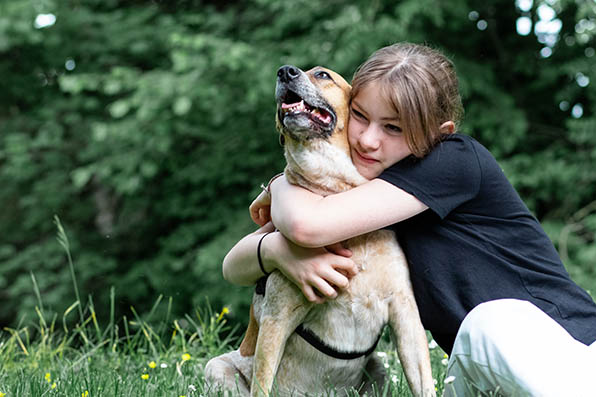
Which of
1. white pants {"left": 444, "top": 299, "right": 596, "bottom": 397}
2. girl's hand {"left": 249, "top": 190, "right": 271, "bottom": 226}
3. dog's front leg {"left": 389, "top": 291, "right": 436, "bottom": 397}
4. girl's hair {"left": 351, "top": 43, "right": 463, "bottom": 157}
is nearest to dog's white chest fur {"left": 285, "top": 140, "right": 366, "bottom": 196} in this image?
girl's hair {"left": 351, "top": 43, "right": 463, "bottom": 157}

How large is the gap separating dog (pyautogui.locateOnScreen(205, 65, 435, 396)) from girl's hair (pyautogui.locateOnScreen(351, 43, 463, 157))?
0.18 metres

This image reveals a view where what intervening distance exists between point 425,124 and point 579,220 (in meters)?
4.41

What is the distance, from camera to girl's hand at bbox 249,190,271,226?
2787mm

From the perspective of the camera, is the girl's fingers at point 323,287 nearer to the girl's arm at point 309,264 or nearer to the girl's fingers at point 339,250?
→ the girl's arm at point 309,264

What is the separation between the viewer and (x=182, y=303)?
22.9 ft

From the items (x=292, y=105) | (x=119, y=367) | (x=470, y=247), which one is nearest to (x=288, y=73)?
(x=292, y=105)

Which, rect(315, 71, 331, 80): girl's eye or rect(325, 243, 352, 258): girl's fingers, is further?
rect(315, 71, 331, 80): girl's eye

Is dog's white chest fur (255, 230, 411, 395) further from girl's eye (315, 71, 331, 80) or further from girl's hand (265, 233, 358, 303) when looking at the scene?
girl's eye (315, 71, 331, 80)

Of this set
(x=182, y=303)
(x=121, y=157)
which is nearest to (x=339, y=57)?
(x=121, y=157)

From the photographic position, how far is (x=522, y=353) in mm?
2027

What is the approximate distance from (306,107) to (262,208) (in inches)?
23.5

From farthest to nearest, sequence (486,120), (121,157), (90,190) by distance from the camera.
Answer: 1. (90,190)
2. (121,157)
3. (486,120)

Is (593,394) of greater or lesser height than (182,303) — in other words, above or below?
above

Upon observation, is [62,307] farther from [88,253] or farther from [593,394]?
[593,394]
